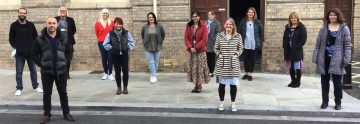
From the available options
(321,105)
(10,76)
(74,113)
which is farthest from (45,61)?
(10,76)

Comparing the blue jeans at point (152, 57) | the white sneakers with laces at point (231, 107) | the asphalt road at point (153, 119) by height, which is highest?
the blue jeans at point (152, 57)

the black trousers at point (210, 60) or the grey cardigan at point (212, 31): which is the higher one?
the grey cardigan at point (212, 31)

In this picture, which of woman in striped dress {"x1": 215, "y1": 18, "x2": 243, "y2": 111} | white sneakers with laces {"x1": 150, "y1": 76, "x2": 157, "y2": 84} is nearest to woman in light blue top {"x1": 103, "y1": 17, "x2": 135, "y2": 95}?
white sneakers with laces {"x1": 150, "y1": 76, "x2": 157, "y2": 84}

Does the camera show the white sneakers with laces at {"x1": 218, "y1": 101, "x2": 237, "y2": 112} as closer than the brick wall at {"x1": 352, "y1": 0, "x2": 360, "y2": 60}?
Yes

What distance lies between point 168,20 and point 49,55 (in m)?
4.99

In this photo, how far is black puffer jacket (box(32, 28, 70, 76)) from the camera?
666cm

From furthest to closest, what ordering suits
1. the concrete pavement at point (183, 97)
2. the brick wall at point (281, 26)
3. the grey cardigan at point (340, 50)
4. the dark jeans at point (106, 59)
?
1. the brick wall at point (281, 26)
2. the dark jeans at point (106, 59)
3. the concrete pavement at point (183, 97)
4. the grey cardigan at point (340, 50)

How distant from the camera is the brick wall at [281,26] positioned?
35.1 feet

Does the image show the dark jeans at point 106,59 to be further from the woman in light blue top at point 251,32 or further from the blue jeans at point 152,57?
the woman in light blue top at point 251,32

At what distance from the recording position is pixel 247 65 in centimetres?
1027

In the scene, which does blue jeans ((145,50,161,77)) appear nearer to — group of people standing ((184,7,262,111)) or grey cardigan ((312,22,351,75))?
group of people standing ((184,7,262,111))

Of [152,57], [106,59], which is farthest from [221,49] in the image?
[106,59]

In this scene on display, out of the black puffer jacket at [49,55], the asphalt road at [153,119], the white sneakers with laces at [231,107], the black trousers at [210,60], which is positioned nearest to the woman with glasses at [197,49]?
the white sneakers with laces at [231,107]

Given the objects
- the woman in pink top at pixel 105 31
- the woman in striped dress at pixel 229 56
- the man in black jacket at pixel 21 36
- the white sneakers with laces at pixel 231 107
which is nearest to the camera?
the woman in striped dress at pixel 229 56
